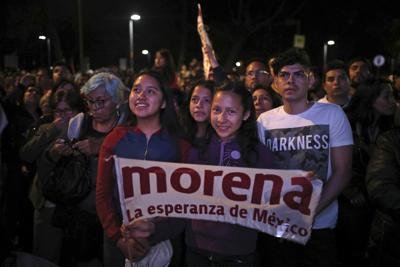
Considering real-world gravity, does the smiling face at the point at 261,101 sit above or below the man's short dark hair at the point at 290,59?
below

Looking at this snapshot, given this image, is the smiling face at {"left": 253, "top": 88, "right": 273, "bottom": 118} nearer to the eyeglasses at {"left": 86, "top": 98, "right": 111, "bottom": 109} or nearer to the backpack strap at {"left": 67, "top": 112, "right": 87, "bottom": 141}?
the eyeglasses at {"left": 86, "top": 98, "right": 111, "bottom": 109}

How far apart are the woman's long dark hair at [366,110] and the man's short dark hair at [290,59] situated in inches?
Answer: 46.9

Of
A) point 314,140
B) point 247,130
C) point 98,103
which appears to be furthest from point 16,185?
point 314,140

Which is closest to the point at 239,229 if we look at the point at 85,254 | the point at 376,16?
the point at 85,254

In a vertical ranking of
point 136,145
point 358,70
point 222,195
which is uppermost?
point 358,70

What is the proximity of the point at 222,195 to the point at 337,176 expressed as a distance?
900 mm

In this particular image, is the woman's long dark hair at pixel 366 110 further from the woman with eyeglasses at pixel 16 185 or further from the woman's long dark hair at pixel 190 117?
the woman with eyeglasses at pixel 16 185

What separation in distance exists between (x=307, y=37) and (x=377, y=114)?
35083mm

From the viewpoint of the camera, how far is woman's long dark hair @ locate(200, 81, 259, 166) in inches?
125

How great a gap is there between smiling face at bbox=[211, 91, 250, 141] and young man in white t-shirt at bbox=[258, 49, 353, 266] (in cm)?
38

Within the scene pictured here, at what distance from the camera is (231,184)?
300 cm

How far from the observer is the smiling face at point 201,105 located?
4145 millimetres

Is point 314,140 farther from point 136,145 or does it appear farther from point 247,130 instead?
point 136,145

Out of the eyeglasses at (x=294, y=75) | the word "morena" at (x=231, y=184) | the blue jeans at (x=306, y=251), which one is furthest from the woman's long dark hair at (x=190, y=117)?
the blue jeans at (x=306, y=251)
